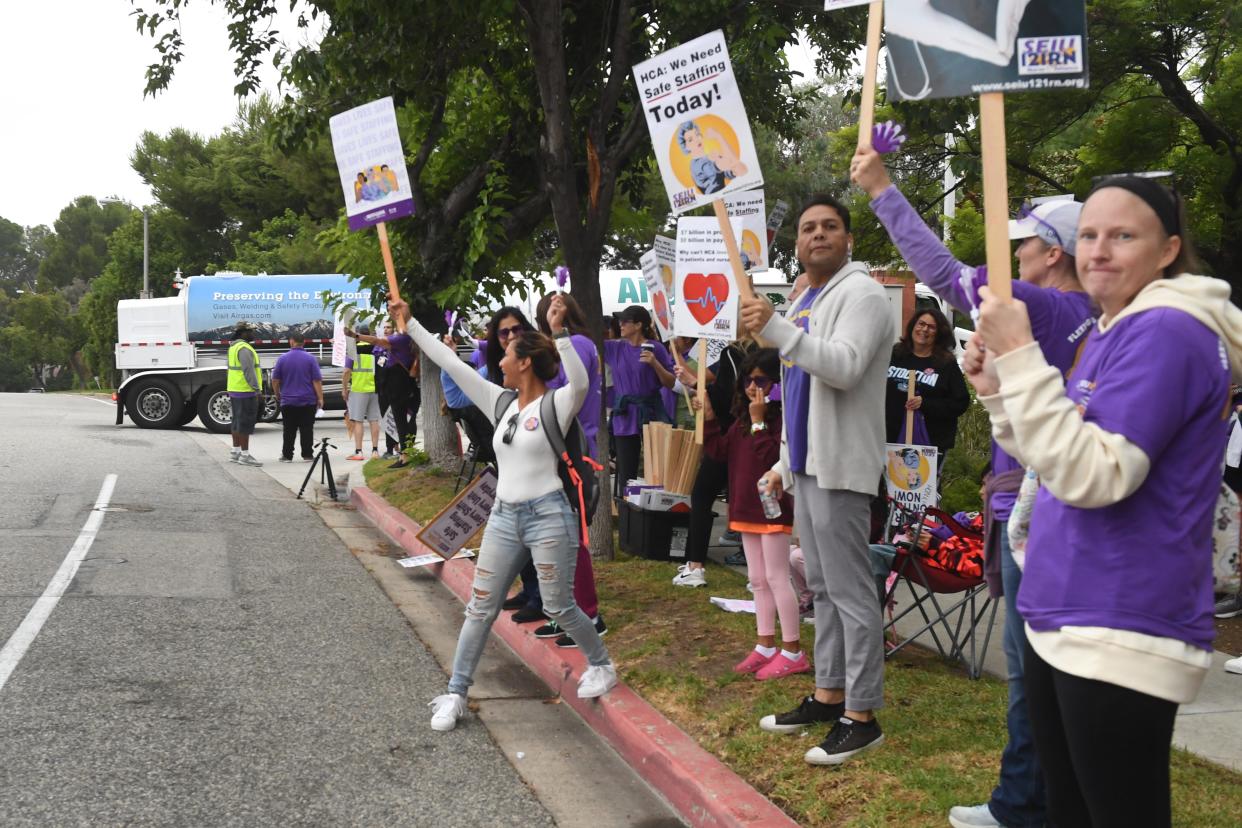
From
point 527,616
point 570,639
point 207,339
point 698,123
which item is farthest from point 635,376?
point 207,339

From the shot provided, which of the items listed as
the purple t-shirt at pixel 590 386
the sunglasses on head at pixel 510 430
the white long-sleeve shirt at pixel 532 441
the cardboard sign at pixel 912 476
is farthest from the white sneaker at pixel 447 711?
the cardboard sign at pixel 912 476

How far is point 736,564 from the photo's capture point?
906 cm

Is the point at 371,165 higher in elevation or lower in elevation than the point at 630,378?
higher

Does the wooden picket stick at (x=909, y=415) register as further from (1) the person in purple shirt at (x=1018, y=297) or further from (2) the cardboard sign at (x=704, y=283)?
(1) the person in purple shirt at (x=1018, y=297)

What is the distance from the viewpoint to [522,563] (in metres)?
5.74

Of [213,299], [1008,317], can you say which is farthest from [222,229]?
[1008,317]

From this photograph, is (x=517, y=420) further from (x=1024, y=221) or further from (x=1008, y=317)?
(x=1008, y=317)

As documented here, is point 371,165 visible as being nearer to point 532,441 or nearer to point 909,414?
point 532,441

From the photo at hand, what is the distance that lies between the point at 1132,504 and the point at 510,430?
142 inches

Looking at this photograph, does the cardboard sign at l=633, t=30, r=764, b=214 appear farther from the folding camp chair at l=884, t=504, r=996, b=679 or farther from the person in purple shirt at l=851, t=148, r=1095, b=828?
the person in purple shirt at l=851, t=148, r=1095, b=828

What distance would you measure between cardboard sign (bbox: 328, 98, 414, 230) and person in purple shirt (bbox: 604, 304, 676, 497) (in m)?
3.64

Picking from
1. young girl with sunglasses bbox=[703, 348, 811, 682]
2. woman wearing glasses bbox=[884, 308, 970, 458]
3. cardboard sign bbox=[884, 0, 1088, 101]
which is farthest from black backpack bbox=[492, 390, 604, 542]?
cardboard sign bbox=[884, 0, 1088, 101]

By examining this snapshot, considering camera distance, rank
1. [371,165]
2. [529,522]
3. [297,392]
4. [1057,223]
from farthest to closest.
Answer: [297,392] < [371,165] < [529,522] < [1057,223]

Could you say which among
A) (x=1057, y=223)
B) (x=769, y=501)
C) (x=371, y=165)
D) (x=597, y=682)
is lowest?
(x=597, y=682)
